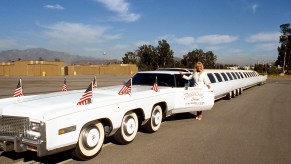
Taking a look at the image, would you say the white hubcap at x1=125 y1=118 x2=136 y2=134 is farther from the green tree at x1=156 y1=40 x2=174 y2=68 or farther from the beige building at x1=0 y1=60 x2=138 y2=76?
the green tree at x1=156 y1=40 x2=174 y2=68

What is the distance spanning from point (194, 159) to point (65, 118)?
254cm

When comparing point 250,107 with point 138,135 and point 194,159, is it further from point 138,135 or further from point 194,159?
point 194,159

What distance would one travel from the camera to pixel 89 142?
5145 millimetres

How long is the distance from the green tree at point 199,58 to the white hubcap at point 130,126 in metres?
117

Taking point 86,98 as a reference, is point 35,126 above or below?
below

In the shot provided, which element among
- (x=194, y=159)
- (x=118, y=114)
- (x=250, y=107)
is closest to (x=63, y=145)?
(x=118, y=114)

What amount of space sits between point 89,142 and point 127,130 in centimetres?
123

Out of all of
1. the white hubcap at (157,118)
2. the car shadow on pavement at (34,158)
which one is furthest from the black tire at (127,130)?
the car shadow on pavement at (34,158)

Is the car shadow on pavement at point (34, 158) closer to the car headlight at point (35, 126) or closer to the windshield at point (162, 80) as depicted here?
the car headlight at point (35, 126)

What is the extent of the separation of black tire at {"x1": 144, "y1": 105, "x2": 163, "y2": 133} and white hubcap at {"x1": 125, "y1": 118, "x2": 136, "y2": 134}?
2.65 ft

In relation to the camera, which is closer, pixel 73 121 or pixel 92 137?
pixel 73 121

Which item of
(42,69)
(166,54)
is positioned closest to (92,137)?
(42,69)

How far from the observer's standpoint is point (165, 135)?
23.5 feet

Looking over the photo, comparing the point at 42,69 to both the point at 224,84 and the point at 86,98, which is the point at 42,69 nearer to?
the point at 224,84
